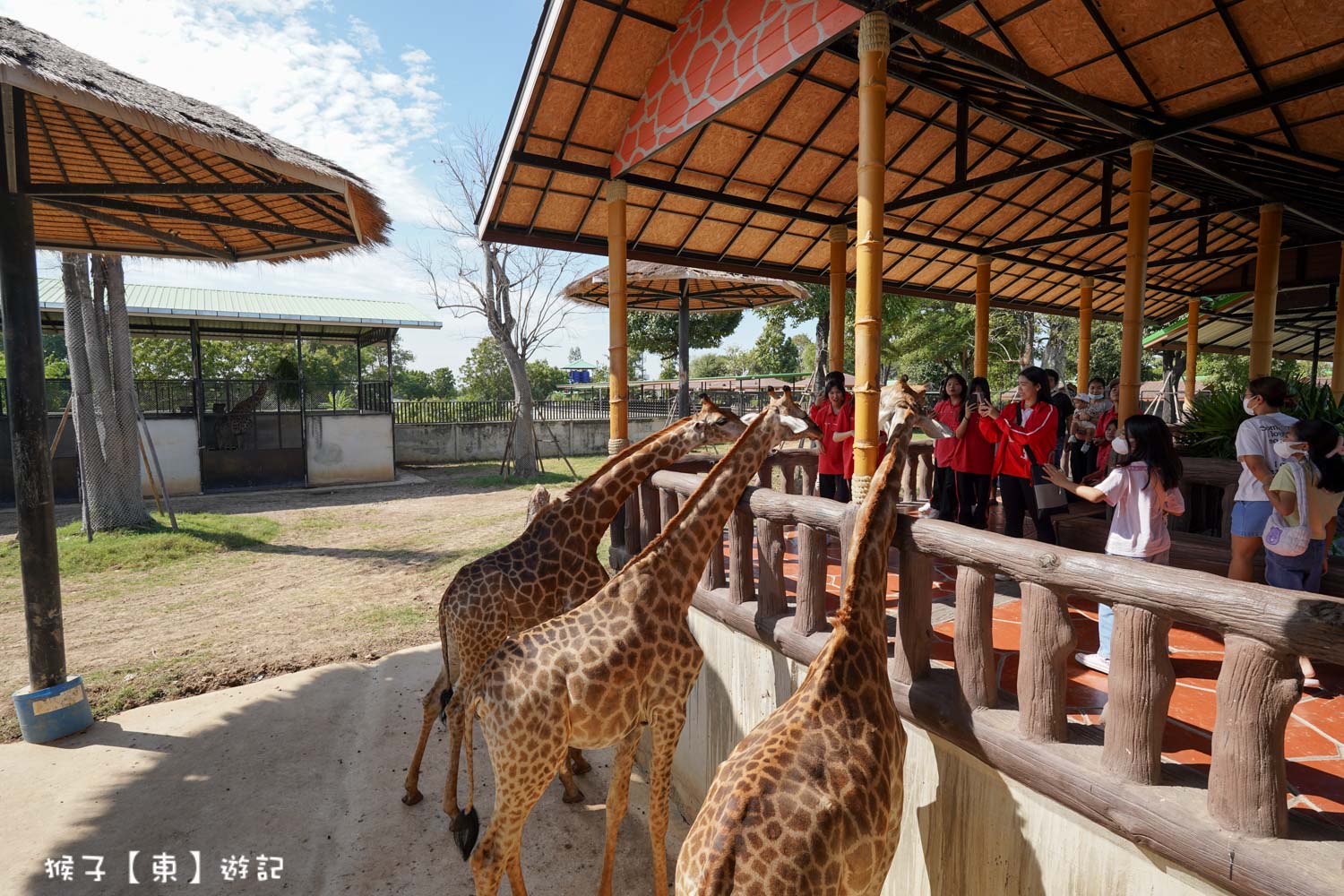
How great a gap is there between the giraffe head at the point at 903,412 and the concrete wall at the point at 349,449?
52.7ft

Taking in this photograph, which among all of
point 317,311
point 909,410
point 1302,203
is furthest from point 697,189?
point 317,311

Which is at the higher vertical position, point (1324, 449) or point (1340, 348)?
point (1340, 348)

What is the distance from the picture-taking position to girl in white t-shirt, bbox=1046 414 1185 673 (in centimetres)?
334

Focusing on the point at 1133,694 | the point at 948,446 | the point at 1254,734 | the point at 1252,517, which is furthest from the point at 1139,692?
the point at 948,446

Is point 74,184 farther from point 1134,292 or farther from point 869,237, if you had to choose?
point 1134,292

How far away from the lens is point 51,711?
195 inches

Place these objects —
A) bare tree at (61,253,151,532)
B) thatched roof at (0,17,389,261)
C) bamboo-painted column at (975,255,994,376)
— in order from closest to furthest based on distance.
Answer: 1. thatched roof at (0,17,389,261)
2. bamboo-painted column at (975,255,994,376)
3. bare tree at (61,253,151,532)

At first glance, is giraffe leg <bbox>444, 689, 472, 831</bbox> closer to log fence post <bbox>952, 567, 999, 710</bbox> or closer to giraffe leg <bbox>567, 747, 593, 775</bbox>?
giraffe leg <bbox>567, 747, 593, 775</bbox>

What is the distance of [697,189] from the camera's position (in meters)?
7.04

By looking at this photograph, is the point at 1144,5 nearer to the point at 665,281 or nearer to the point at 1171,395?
the point at 665,281

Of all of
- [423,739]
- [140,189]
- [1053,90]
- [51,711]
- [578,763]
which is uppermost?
[1053,90]

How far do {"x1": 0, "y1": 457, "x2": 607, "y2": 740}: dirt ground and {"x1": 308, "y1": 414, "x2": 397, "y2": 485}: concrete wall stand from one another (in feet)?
12.1

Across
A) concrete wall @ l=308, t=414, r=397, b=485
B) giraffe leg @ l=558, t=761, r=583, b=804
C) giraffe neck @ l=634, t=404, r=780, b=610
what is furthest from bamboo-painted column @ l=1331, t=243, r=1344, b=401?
concrete wall @ l=308, t=414, r=397, b=485

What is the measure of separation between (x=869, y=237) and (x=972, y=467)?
2414 mm
